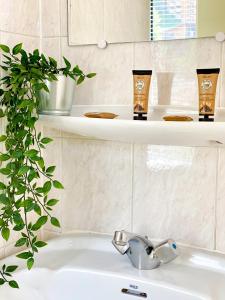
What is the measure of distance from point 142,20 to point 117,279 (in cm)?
70

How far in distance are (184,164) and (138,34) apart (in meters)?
0.39

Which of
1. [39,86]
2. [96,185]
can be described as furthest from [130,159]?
[39,86]

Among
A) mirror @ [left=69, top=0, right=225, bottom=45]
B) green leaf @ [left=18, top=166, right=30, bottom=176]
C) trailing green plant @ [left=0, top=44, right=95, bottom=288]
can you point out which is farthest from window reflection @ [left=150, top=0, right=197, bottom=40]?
green leaf @ [left=18, top=166, right=30, bottom=176]

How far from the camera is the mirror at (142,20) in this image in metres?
1.09

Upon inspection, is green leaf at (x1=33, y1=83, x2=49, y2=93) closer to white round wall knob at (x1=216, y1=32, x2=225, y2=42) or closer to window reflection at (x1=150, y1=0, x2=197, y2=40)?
window reflection at (x1=150, y1=0, x2=197, y2=40)

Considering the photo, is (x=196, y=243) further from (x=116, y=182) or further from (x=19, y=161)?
(x=19, y=161)

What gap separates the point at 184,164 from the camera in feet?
3.83

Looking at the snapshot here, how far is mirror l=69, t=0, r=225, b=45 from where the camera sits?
1.09m

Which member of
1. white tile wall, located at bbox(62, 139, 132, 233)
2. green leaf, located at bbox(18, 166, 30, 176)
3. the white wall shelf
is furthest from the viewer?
white tile wall, located at bbox(62, 139, 132, 233)

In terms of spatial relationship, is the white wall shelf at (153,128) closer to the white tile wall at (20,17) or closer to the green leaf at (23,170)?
the green leaf at (23,170)

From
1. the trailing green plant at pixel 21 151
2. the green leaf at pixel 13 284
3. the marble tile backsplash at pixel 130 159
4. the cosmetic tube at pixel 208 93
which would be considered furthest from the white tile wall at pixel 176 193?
the green leaf at pixel 13 284

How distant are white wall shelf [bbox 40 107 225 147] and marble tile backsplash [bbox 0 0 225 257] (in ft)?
0.32

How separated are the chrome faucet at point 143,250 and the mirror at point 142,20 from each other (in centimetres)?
54

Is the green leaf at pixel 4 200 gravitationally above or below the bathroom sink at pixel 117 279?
above
